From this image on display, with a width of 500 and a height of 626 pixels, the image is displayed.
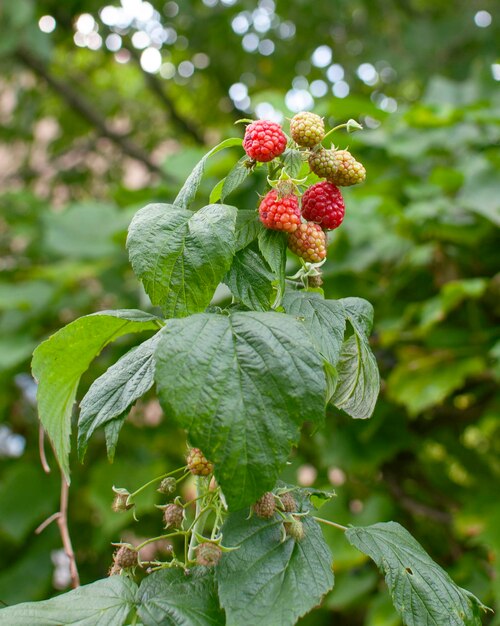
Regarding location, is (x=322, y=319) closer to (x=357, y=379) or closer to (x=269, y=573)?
(x=357, y=379)

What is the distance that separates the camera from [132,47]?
9.53 ft

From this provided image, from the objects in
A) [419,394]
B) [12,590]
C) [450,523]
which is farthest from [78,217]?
[450,523]

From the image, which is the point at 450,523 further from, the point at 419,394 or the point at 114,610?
the point at 114,610

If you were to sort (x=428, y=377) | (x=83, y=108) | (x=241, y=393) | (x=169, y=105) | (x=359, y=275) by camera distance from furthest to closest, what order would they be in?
(x=169, y=105) < (x=83, y=108) < (x=359, y=275) < (x=428, y=377) < (x=241, y=393)

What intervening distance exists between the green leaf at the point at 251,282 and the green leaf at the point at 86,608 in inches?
9.5

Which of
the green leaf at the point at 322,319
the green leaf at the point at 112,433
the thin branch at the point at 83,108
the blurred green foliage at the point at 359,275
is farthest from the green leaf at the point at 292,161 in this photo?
the thin branch at the point at 83,108

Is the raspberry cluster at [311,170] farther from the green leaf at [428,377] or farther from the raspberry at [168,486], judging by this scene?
the green leaf at [428,377]

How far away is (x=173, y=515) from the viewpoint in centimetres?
58

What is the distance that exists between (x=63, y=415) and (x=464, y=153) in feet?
5.84

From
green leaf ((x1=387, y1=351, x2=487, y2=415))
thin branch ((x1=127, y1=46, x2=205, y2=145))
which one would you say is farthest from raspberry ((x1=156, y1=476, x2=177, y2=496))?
thin branch ((x1=127, y1=46, x2=205, y2=145))

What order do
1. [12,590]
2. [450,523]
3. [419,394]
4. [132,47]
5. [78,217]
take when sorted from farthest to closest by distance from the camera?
[132,47], [78,217], [12,590], [450,523], [419,394]

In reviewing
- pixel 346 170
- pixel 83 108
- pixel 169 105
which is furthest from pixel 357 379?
pixel 169 105

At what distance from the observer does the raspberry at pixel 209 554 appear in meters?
0.54

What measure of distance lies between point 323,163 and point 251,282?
11cm
